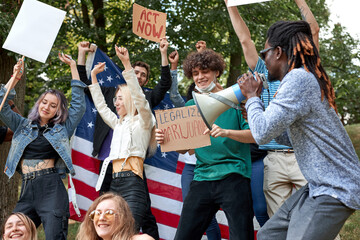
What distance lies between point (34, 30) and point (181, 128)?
2002mm

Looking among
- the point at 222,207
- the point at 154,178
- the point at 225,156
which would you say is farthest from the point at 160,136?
the point at 154,178

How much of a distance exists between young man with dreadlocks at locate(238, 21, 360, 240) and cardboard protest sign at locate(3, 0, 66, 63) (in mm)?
2836

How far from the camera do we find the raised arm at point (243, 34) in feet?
13.3

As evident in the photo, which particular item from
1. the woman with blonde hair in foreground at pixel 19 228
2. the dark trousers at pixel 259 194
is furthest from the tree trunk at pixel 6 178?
the dark trousers at pixel 259 194

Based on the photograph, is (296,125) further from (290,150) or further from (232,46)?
(232,46)

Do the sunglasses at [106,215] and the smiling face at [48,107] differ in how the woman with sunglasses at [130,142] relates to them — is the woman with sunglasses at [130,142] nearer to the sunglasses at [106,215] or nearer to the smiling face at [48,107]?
the smiling face at [48,107]

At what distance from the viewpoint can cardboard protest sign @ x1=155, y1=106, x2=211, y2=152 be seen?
3.88 m

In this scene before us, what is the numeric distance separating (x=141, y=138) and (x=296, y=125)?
2295 millimetres

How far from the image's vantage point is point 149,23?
205 inches

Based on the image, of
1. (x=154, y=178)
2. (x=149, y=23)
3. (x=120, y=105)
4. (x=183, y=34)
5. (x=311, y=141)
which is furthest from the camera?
(x=183, y=34)

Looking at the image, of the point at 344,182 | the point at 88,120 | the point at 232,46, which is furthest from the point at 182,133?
the point at 232,46

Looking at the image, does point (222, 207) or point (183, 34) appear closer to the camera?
point (222, 207)

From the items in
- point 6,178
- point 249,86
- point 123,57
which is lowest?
point 6,178

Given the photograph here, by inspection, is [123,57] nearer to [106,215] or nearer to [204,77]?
[204,77]
